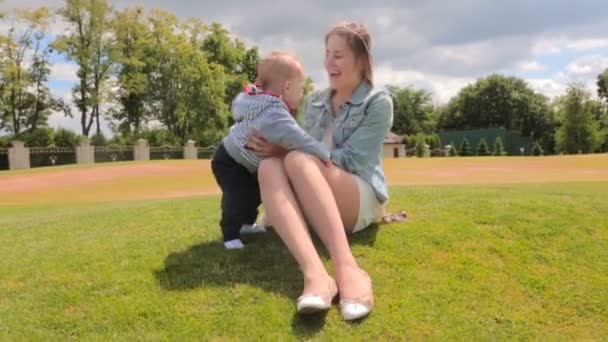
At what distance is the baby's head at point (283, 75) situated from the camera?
3.71 metres

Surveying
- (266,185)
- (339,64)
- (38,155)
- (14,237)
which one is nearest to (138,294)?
(266,185)

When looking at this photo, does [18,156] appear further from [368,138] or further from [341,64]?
[368,138]

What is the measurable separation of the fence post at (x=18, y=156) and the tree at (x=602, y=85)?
60868 mm

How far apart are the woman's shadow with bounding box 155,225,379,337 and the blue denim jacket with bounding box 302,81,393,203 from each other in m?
0.50

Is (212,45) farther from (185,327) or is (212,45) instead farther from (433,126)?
(185,327)

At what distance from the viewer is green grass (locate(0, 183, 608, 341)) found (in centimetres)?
315

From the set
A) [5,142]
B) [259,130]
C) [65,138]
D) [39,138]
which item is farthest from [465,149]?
A: [259,130]

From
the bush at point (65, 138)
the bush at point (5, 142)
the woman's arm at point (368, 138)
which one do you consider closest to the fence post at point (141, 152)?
the bush at point (65, 138)

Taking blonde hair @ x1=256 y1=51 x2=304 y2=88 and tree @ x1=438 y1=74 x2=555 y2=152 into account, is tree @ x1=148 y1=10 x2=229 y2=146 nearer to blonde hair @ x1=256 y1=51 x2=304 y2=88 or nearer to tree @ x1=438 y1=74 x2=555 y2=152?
tree @ x1=438 y1=74 x2=555 y2=152

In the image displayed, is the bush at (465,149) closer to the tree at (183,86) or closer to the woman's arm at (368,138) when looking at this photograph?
the tree at (183,86)

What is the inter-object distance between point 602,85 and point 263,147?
74.1 m

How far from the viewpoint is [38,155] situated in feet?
112

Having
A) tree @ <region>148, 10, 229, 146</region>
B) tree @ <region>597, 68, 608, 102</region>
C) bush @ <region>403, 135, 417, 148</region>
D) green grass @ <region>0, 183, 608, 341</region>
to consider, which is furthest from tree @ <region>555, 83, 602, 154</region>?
green grass @ <region>0, 183, 608, 341</region>

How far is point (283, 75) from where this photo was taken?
3.72m
